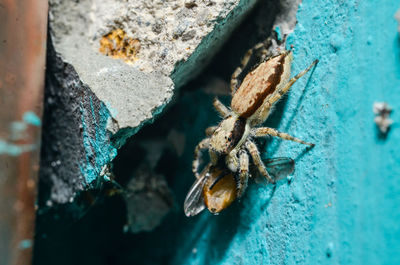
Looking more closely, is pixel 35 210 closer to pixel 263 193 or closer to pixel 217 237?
pixel 217 237

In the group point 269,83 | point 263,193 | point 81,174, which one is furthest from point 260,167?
point 81,174

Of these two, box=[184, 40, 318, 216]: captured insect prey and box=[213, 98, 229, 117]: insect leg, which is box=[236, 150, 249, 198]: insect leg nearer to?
box=[184, 40, 318, 216]: captured insect prey

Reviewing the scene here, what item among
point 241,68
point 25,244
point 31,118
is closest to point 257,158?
point 241,68

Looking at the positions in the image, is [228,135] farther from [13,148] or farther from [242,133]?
[13,148]


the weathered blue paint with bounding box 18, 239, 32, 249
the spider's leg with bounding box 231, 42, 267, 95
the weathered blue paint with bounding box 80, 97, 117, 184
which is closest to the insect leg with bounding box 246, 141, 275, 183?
the spider's leg with bounding box 231, 42, 267, 95

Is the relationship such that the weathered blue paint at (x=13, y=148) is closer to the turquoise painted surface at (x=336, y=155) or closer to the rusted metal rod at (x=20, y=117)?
the rusted metal rod at (x=20, y=117)

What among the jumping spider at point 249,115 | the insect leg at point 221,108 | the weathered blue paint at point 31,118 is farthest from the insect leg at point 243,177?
the weathered blue paint at point 31,118
